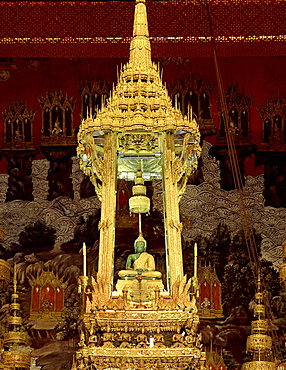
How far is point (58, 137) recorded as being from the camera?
15812 mm

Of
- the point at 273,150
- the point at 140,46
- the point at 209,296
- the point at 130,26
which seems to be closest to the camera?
Answer: the point at 140,46

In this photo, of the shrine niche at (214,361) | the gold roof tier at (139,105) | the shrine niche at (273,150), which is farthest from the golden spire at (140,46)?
the shrine niche at (273,150)

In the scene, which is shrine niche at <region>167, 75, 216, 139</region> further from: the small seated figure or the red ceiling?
the small seated figure

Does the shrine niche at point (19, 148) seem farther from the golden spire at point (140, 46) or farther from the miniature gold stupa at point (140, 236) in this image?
the golden spire at point (140, 46)

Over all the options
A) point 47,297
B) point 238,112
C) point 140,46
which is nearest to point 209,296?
point 47,297

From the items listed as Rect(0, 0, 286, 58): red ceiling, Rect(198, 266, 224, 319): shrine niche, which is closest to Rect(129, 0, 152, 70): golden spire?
Rect(0, 0, 286, 58): red ceiling

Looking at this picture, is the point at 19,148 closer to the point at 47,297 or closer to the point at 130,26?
the point at 47,297

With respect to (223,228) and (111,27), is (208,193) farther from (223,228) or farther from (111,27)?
(111,27)

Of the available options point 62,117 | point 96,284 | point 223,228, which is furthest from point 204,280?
point 96,284

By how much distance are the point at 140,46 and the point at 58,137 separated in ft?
16.8

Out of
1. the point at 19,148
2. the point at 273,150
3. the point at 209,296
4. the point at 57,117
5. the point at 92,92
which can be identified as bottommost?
the point at 209,296

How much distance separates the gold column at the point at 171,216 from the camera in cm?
951

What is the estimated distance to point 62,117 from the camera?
52.1 ft

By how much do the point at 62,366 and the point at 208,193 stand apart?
326 centimetres
